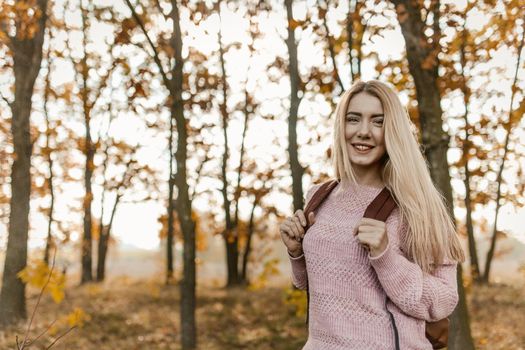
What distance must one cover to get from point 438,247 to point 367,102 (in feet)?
2.07

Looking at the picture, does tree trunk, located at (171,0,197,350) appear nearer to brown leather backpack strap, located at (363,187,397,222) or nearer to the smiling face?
the smiling face

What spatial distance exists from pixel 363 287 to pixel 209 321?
29.8ft

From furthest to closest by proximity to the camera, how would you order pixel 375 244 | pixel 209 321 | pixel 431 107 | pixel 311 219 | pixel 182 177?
pixel 209 321
pixel 182 177
pixel 431 107
pixel 311 219
pixel 375 244

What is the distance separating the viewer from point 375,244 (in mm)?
1971

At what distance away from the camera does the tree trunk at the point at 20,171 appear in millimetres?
8766

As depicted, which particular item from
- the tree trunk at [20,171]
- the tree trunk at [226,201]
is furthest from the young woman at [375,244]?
the tree trunk at [226,201]

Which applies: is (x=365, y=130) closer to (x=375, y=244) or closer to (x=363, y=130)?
(x=363, y=130)

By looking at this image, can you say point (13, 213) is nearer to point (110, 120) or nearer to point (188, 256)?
point (188, 256)

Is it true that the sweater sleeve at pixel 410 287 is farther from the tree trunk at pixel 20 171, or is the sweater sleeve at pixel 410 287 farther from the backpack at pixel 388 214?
the tree trunk at pixel 20 171

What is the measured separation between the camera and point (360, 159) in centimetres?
229

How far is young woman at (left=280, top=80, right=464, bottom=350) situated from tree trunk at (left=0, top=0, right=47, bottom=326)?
7506 mm

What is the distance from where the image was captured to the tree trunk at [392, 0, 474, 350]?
519 cm

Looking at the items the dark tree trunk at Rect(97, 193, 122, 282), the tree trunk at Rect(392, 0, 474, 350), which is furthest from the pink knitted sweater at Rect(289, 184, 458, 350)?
the dark tree trunk at Rect(97, 193, 122, 282)

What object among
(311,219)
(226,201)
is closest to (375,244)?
(311,219)
